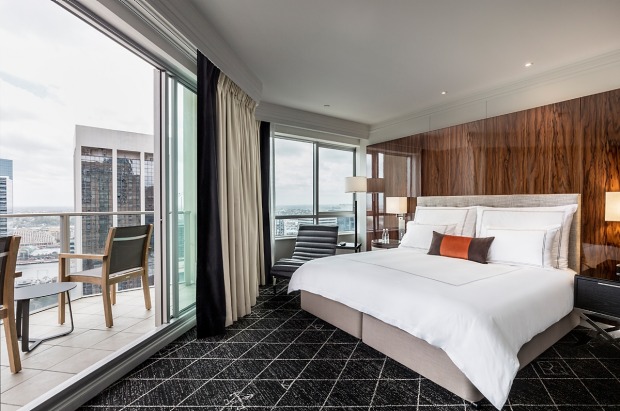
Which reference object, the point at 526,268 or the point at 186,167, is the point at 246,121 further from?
the point at 526,268

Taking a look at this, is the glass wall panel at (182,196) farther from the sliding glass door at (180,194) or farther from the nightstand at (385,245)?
the nightstand at (385,245)

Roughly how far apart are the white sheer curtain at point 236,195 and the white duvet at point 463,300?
2.48ft

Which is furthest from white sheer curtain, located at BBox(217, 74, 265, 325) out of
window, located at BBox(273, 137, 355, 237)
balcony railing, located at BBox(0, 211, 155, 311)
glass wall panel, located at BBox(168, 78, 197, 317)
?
window, located at BBox(273, 137, 355, 237)

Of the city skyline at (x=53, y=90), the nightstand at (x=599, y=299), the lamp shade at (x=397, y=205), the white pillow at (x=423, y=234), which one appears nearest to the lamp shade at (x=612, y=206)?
the nightstand at (x=599, y=299)

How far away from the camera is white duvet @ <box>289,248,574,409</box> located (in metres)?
1.69

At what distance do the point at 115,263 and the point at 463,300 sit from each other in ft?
10.1

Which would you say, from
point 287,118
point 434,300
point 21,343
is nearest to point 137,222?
point 21,343

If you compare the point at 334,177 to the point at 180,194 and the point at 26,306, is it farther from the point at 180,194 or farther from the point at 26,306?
the point at 26,306

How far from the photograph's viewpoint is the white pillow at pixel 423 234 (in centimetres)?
376

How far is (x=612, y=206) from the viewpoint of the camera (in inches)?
106

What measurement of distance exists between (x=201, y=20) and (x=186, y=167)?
1.33 m

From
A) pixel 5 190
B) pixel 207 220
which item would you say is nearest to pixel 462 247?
pixel 207 220

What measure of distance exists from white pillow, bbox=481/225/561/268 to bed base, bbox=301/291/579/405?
0.51 metres

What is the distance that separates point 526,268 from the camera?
2.82 metres
